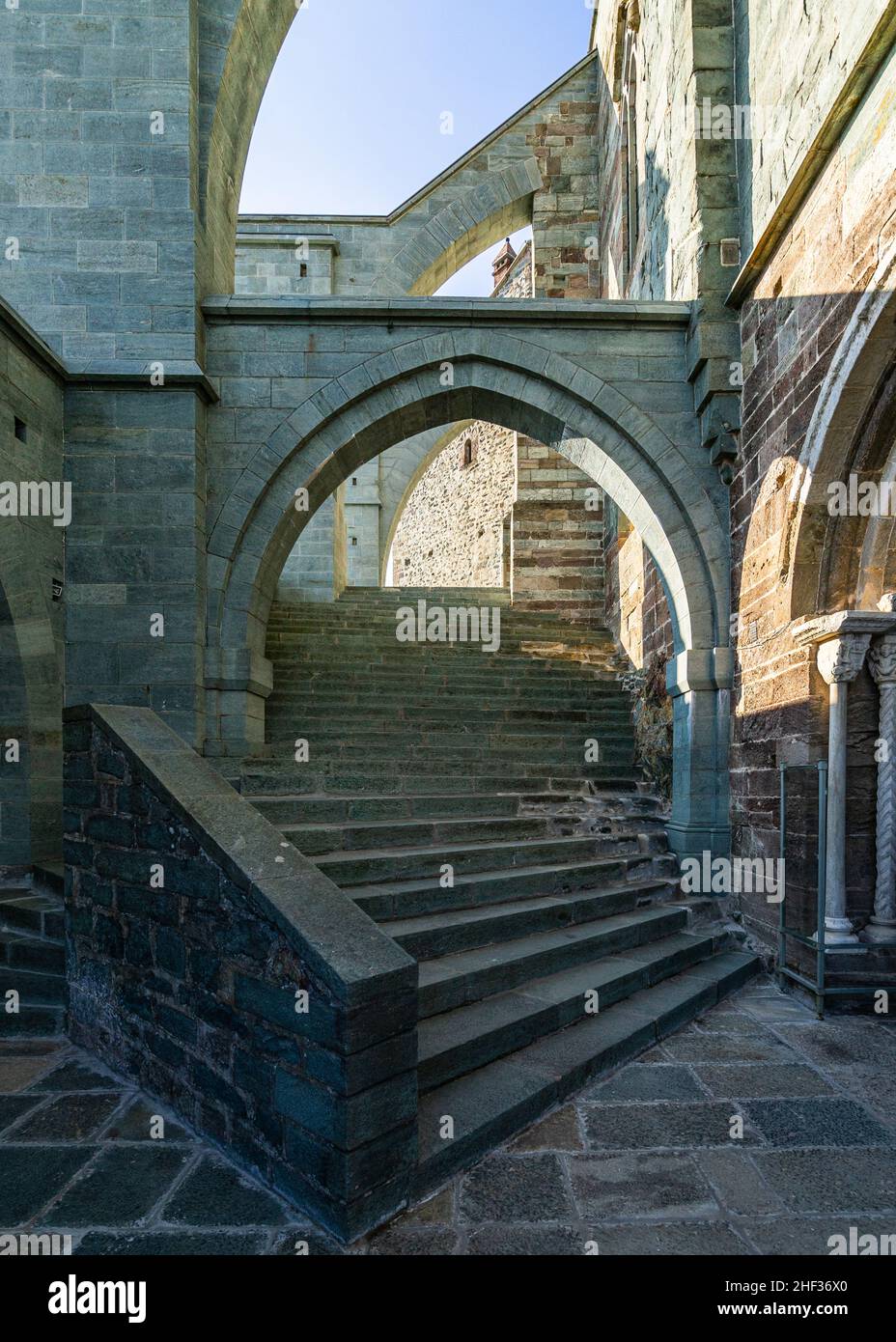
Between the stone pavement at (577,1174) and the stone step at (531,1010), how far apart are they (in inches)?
12.5

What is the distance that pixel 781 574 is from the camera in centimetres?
440

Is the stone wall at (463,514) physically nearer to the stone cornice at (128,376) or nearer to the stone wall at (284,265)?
the stone wall at (284,265)

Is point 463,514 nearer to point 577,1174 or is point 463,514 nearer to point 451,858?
point 451,858

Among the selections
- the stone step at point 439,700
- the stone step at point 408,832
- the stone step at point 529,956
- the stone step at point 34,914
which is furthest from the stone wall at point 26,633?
the stone step at point 529,956

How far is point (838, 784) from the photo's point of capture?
12.8 feet

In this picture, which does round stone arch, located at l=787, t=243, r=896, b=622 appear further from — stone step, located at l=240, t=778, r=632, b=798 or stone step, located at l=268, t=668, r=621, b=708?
stone step, located at l=268, t=668, r=621, b=708

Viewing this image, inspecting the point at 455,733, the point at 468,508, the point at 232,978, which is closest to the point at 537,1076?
the point at 232,978

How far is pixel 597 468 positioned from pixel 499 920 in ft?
11.9

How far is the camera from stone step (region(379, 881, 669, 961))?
3.48m

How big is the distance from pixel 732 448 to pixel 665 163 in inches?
113

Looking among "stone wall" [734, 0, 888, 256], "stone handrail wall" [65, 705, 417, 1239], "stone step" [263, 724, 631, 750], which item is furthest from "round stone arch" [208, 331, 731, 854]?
"stone handrail wall" [65, 705, 417, 1239]

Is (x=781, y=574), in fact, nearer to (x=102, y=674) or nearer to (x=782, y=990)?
(x=782, y=990)

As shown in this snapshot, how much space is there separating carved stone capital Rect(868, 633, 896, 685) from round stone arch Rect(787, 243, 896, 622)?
273mm
